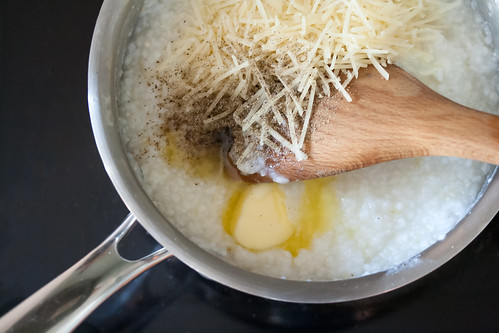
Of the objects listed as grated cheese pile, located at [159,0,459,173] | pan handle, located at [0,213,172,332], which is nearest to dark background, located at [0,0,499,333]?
pan handle, located at [0,213,172,332]

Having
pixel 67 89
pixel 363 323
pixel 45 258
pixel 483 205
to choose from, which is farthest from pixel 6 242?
pixel 483 205

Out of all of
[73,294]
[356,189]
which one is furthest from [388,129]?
[73,294]

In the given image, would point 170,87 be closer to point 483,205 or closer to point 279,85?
point 279,85

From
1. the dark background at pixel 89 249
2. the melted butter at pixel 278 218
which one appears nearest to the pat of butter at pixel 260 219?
the melted butter at pixel 278 218

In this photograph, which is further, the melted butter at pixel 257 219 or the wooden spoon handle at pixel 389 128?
the melted butter at pixel 257 219

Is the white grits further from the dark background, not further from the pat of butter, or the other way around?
the dark background

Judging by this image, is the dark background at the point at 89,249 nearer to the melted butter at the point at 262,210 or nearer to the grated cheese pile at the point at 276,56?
the melted butter at the point at 262,210
